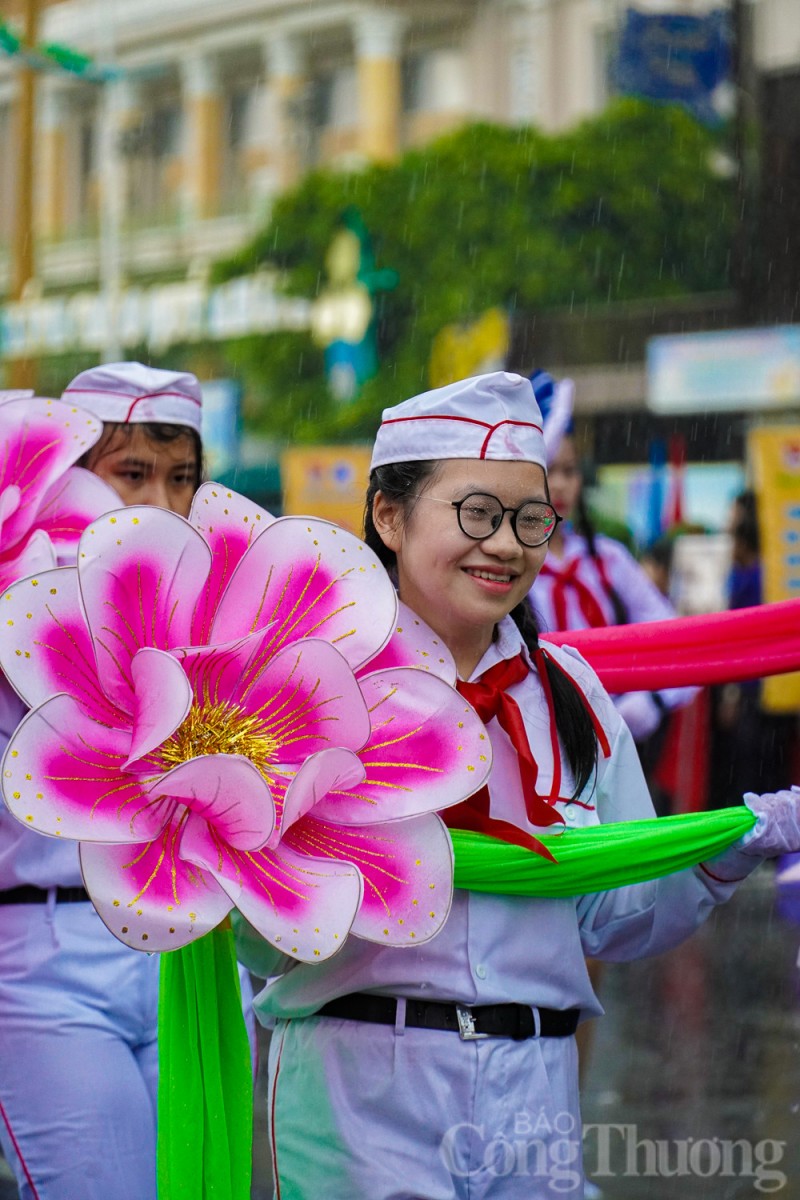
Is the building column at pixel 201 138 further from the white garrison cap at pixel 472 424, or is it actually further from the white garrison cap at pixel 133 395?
the white garrison cap at pixel 472 424

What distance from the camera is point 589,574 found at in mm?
5672

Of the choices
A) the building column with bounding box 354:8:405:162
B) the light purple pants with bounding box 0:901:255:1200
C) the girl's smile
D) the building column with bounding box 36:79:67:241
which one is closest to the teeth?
the girl's smile

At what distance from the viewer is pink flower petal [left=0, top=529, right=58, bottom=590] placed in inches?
122

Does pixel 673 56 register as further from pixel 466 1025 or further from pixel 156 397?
pixel 466 1025

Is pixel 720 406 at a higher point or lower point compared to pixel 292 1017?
higher

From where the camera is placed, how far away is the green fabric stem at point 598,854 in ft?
8.11

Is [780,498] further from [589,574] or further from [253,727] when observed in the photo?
[253,727]

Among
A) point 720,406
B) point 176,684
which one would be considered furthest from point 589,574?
point 720,406

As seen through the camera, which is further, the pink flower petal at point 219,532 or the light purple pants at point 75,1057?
the light purple pants at point 75,1057

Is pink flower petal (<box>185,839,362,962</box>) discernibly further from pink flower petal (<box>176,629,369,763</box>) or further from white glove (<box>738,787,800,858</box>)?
white glove (<box>738,787,800,858</box>)

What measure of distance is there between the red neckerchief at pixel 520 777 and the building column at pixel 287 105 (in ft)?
142

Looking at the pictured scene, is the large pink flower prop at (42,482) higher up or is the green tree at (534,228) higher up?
the green tree at (534,228)

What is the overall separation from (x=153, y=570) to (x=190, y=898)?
0.43 metres

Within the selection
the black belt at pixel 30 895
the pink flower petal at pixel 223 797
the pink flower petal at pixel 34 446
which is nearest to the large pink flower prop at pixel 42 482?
the pink flower petal at pixel 34 446
